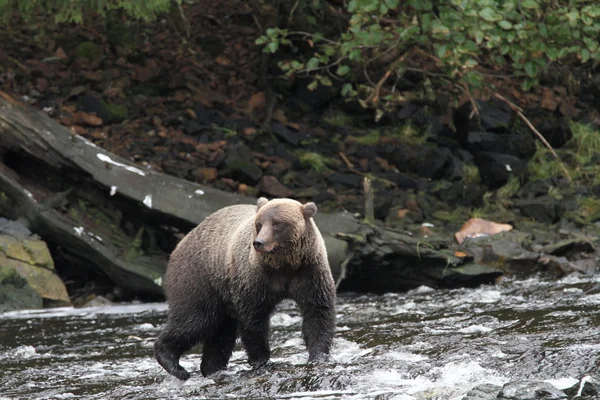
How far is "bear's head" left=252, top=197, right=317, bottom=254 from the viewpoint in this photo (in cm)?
653

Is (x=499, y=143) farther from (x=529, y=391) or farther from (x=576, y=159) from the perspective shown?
(x=529, y=391)

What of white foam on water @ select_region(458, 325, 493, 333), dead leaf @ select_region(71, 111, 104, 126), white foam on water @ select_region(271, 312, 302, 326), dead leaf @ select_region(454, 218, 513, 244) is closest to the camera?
white foam on water @ select_region(458, 325, 493, 333)

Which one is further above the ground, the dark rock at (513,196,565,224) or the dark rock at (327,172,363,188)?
the dark rock at (327,172,363,188)

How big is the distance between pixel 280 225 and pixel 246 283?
21.6 inches

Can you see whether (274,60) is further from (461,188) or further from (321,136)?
(461,188)

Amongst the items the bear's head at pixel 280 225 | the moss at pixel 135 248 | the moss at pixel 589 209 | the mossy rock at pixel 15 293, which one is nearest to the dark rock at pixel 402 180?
the moss at pixel 589 209

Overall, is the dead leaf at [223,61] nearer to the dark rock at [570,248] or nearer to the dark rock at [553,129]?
the dark rock at [553,129]

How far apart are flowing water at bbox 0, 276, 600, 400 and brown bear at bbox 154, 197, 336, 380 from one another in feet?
0.78

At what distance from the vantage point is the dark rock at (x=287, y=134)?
14672 millimetres

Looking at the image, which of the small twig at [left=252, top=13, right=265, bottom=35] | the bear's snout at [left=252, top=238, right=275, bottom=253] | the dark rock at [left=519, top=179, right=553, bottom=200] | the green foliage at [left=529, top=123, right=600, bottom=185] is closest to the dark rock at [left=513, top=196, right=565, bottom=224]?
the dark rock at [left=519, top=179, right=553, bottom=200]

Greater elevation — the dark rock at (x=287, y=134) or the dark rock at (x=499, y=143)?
the dark rock at (x=287, y=134)

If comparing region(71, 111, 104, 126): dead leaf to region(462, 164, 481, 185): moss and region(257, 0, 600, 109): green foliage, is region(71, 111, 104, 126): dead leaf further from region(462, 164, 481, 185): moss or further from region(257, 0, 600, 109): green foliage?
region(462, 164, 481, 185): moss

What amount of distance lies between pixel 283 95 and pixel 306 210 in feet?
29.3

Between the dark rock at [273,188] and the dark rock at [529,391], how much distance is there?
7.82 meters
